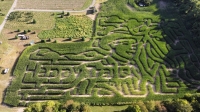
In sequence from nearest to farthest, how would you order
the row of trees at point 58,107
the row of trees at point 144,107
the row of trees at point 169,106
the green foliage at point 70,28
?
the row of trees at point 169,106 < the row of trees at point 144,107 < the row of trees at point 58,107 < the green foliage at point 70,28

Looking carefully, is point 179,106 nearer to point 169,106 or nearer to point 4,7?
point 169,106

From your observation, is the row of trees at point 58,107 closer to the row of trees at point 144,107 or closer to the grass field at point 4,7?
the row of trees at point 144,107

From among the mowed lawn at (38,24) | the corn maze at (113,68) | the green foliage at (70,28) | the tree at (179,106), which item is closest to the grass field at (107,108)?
the corn maze at (113,68)

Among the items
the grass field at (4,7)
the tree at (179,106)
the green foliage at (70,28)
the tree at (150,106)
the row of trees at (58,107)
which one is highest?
the grass field at (4,7)

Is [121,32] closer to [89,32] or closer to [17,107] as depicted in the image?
[89,32]

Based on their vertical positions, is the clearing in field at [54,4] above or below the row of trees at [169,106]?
above

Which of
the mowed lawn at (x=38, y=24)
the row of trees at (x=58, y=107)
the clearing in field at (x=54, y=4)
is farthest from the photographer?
the clearing in field at (x=54, y=4)
